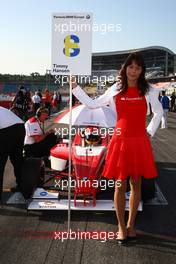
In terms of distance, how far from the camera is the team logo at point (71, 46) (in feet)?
13.2

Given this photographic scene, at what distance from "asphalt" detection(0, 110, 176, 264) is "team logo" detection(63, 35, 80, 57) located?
2097 mm

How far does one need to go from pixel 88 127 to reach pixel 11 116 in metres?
1.71

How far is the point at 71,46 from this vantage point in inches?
159

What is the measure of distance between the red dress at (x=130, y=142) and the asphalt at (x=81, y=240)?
0.78 m

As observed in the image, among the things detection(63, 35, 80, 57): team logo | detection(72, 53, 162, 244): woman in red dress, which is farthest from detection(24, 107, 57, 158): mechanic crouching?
detection(72, 53, 162, 244): woman in red dress

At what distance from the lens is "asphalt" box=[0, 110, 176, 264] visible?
3.70m

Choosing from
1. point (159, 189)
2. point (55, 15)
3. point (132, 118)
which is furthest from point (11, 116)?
point (159, 189)

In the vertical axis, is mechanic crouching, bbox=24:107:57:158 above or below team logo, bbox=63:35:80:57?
below

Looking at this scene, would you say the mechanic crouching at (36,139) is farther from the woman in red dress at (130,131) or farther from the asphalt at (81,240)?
the woman in red dress at (130,131)

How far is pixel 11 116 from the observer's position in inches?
215

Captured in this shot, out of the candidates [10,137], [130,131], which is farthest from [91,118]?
[130,131]

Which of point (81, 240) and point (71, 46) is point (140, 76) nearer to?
point (71, 46)

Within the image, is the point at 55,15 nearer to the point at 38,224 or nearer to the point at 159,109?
the point at 159,109

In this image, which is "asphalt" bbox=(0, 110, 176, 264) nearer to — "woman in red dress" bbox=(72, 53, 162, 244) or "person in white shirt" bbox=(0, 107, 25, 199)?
"woman in red dress" bbox=(72, 53, 162, 244)
